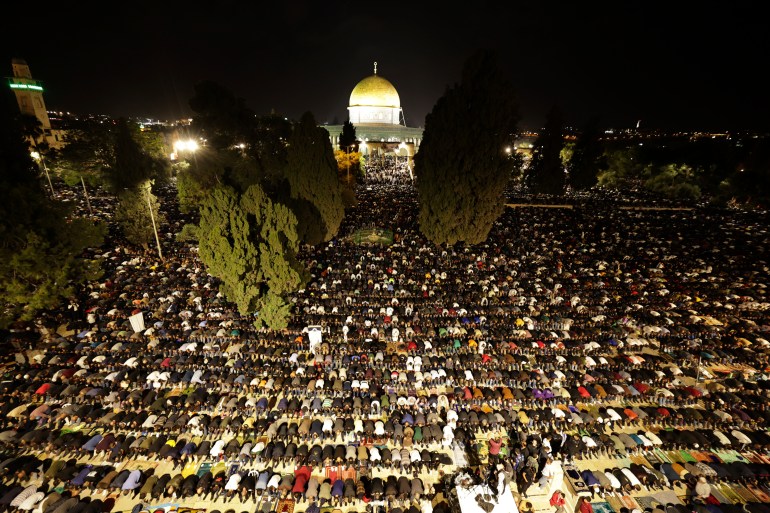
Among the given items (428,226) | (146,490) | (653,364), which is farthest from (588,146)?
(146,490)

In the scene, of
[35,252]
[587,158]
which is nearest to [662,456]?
[35,252]

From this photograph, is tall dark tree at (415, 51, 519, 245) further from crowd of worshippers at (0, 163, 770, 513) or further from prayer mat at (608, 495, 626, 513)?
prayer mat at (608, 495, 626, 513)

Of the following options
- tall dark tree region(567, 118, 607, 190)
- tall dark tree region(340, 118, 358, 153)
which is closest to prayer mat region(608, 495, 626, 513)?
tall dark tree region(340, 118, 358, 153)

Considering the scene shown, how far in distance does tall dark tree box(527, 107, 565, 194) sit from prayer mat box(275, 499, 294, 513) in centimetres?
5056

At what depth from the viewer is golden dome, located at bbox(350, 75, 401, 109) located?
8238cm

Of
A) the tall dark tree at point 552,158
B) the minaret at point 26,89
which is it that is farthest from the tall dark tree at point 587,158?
the minaret at point 26,89

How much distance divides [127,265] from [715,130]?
240 metres

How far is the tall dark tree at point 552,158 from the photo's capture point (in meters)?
48.7

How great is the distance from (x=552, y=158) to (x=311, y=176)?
38.7m

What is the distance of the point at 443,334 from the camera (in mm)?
15547

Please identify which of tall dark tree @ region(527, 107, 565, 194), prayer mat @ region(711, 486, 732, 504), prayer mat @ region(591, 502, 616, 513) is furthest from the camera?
tall dark tree @ region(527, 107, 565, 194)

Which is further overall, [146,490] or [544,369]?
[544,369]

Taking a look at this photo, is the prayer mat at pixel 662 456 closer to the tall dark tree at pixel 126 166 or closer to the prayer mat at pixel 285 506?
the prayer mat at pixel 285 506

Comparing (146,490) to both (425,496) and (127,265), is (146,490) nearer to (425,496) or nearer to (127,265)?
(425,496)
